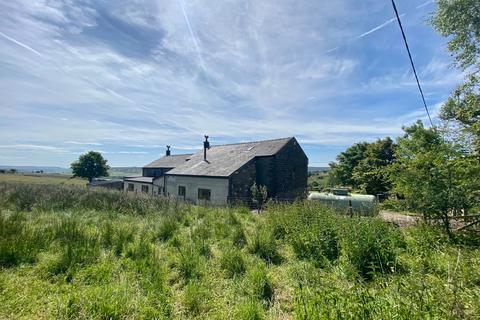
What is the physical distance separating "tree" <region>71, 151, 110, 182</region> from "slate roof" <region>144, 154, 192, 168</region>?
3219cm

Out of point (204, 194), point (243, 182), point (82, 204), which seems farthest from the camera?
point (204, 194)

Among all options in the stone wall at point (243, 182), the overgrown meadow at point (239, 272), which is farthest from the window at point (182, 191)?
the overgrown meadow at point (239, 272)

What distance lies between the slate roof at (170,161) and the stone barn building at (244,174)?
8665 mm

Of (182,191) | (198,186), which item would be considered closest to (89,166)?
(182,191)

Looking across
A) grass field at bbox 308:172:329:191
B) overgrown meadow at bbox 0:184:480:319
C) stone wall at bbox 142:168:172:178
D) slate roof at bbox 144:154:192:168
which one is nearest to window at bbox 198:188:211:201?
grass field at bbox 308:172:329:191

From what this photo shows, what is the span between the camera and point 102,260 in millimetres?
4594

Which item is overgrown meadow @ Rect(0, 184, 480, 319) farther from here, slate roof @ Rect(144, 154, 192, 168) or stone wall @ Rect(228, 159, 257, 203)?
slate roof @ Rect(144, 154, 192, 168)

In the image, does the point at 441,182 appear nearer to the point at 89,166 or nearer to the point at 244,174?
the point at 244,174

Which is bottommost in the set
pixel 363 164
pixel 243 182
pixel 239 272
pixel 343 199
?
pixel 239 272

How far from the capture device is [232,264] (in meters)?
4.46

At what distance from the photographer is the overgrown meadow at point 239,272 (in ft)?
8.73

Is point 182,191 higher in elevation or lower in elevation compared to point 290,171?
lower

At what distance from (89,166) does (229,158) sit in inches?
2113

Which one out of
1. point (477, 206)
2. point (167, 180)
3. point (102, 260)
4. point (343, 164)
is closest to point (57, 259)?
point (102, 260)
